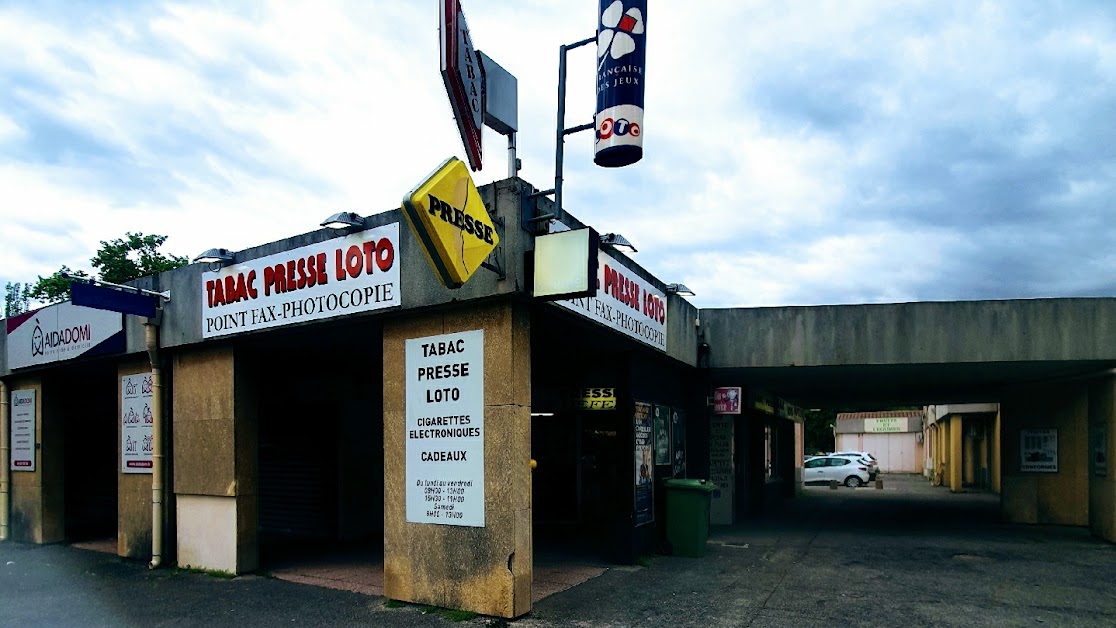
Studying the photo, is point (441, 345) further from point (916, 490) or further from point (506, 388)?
point (916, 490)

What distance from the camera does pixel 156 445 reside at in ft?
36.6

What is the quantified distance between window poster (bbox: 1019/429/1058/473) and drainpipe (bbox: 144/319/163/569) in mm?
15862

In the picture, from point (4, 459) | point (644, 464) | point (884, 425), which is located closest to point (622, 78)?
point (644, 464)

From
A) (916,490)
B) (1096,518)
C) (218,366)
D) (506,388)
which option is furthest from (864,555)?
(916,490)

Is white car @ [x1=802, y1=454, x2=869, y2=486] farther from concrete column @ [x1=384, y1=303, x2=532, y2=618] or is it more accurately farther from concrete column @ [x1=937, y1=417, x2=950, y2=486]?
concrete column @ [x1=384, y1=303, x2=532, y2=618]

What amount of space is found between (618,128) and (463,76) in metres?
2.00

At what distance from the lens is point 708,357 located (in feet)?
45.8

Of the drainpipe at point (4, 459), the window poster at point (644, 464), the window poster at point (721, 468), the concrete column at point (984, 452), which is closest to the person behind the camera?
the window poster at point (644, 464)

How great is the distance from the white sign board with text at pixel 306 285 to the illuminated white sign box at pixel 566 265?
1.65 metres

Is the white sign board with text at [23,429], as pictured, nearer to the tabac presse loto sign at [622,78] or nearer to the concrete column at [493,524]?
the concrete column at [493,524]

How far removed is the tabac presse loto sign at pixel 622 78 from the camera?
29.7ft

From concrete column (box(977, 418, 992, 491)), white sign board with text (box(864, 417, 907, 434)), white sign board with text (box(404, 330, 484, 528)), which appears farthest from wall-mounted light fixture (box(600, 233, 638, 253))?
white sign board with text (box(864, 417, 907, 434))

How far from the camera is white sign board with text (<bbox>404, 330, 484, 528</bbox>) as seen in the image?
7980mm

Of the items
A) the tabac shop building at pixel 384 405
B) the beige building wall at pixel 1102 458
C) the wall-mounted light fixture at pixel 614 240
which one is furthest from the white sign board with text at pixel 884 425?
the wall-mounted light fixture at pixel 614 240
